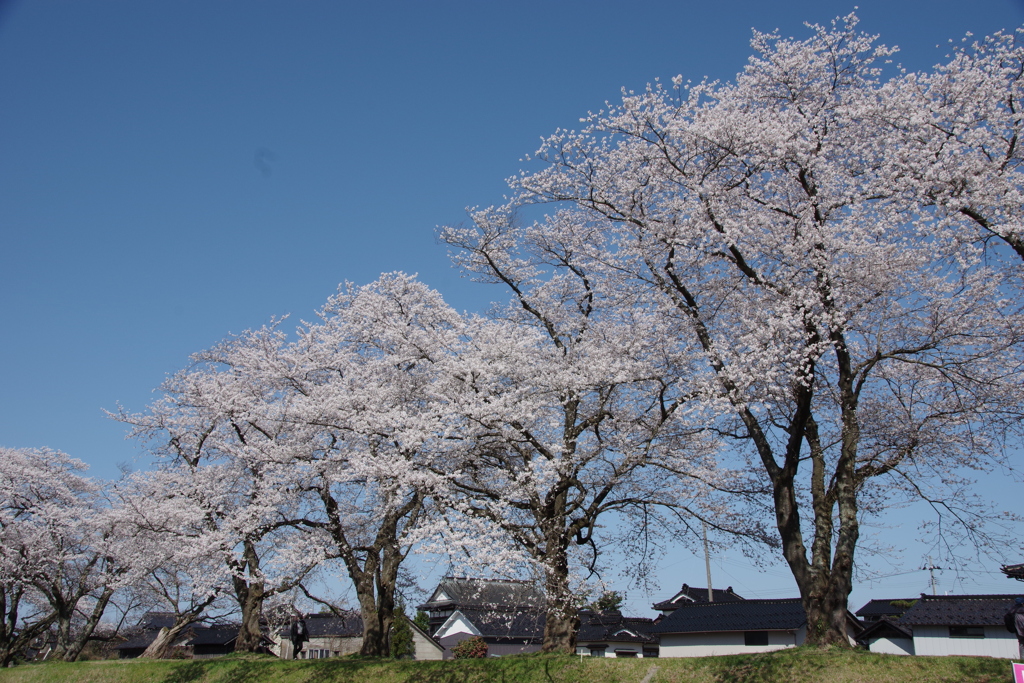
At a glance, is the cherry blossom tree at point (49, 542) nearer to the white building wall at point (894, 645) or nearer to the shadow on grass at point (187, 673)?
the shadow on grass at point (187, 673)

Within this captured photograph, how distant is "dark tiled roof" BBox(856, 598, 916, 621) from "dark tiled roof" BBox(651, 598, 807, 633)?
1771 centimetres

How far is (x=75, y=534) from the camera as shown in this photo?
2577cm

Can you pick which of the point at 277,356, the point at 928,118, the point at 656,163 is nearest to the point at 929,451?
the point at 928,118

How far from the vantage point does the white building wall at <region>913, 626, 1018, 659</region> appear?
75.3ft

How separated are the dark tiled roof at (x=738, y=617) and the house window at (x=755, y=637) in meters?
0.21

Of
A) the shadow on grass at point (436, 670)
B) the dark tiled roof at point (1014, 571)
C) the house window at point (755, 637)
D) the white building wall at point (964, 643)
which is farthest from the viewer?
the house window at point (755, 637)

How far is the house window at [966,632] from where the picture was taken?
77.4ft

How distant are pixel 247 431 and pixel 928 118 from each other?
19.2 metres

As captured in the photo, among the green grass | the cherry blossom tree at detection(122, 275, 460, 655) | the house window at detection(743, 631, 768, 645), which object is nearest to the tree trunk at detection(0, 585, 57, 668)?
the green grass

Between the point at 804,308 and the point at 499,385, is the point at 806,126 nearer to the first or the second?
the point at 804,308

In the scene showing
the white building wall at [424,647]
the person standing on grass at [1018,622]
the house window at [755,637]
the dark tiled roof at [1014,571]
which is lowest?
the white building wall at [424,647]

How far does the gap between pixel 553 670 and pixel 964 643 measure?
19035 mm

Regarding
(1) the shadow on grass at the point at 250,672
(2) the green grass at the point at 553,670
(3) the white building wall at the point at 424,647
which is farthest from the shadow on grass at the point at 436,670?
(3) the white building wall at the point at 424,647

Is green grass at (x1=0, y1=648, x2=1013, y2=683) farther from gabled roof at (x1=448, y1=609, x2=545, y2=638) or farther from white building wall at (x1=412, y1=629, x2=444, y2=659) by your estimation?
gabled roof at (x1=448, y1=609, x2=545, y2=638)
